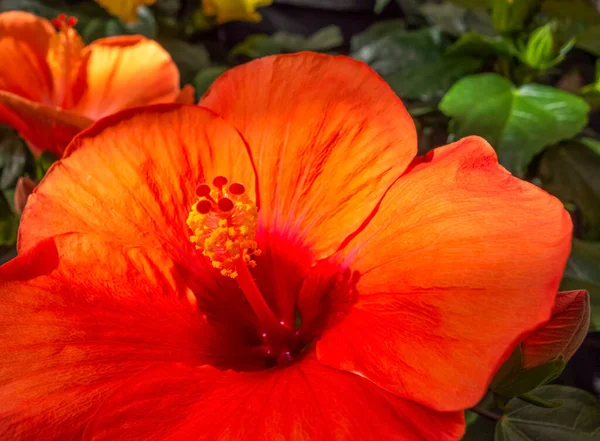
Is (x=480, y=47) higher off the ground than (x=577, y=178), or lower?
higher

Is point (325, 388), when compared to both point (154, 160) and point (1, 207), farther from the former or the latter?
point (1, 207)

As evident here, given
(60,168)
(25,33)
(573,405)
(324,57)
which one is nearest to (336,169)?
(324,57)

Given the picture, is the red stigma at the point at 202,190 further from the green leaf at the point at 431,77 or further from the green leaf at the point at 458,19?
the green leaf at the point at 458,19

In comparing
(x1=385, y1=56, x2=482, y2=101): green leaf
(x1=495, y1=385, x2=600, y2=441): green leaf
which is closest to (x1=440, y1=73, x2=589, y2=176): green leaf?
(x1=385, y1=56, x2=482, y2=101): green leaf

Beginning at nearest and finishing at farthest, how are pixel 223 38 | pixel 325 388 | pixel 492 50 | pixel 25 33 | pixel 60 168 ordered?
pixel 325 388 < pixel 60 168 < pixel 25 33 < pixel 492 50 < pixel 223 38

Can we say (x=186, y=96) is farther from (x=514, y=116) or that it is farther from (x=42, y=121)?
(x=514, y=116)

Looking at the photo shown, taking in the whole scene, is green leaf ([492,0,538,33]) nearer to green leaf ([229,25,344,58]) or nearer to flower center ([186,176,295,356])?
green leaf ([229,25,344,58])

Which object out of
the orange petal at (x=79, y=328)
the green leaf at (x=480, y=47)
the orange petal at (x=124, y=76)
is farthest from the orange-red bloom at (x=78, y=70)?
the green leaf at (x=480, y=47)

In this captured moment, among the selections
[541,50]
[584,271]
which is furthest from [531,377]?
[541,50]
